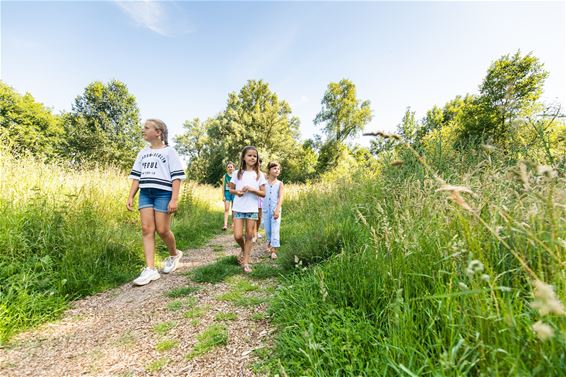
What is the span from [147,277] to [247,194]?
78.7 inches

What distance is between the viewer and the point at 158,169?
3.91 m

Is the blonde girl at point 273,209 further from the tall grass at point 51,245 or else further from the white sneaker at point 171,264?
the tall grass at point 51,245

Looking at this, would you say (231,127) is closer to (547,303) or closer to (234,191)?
(234,191)

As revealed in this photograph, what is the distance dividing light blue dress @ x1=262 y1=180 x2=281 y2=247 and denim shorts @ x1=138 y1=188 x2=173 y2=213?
2.07 metres

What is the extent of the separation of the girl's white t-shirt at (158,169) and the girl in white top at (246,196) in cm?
96

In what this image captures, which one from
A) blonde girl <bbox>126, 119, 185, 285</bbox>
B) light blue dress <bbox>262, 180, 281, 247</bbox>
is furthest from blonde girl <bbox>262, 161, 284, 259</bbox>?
blonde girl <bbox>126, 119, 185, 285</bbox>

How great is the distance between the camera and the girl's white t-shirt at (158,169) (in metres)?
3.88

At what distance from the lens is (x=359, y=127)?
2997 cm

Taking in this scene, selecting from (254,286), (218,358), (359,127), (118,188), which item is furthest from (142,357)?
(359,127)

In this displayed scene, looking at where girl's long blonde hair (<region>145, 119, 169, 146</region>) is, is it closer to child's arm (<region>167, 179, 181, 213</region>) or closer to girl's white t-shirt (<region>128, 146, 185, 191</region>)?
girl's white t-shirt (<region>128, 146, 185, 191</region>)

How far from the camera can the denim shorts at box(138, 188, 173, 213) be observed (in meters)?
3.91

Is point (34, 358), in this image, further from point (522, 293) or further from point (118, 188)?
point (118, 188)

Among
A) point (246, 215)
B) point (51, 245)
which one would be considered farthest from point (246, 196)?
point (51, 245)

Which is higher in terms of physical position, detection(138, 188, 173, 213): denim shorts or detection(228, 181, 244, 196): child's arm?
detection(228, 181, 244, 196): child's arm
